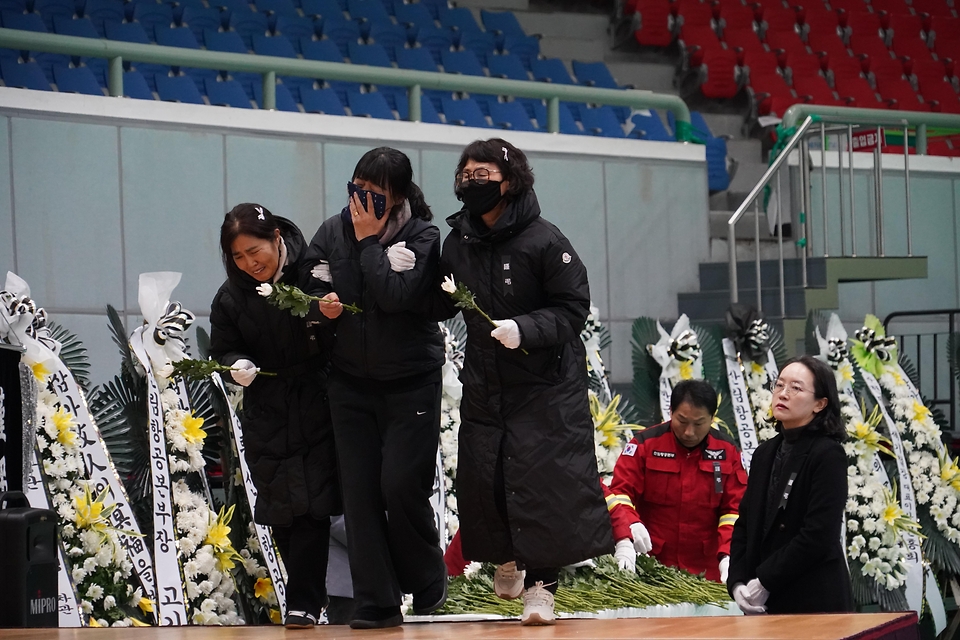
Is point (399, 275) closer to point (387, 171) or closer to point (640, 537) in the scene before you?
point (387, 171)

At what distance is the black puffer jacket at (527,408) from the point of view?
358cm

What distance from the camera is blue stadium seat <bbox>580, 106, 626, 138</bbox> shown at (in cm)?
902

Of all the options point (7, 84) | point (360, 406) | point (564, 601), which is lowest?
point (564, 601)

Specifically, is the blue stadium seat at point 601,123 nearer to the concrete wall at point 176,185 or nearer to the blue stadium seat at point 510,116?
the blue stadium seat at point 510,116

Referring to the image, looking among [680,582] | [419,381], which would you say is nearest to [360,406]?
[419,381]

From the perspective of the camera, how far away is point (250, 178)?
22.6ft

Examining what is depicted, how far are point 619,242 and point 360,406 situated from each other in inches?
181

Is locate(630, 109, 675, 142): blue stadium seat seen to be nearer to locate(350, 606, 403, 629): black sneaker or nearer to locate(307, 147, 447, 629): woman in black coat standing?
locate(307, 147, 447, 629): woman in black coat standing

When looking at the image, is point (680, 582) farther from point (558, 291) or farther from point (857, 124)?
point (857, 124)

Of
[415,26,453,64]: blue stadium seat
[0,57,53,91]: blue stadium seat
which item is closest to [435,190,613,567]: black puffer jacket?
[0,57,53,91]: blue stadium seat

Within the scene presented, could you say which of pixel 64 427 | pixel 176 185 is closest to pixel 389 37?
pixel 176 185

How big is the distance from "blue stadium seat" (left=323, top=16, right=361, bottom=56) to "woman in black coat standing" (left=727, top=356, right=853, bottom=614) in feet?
18.8

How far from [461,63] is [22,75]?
12.3 feet

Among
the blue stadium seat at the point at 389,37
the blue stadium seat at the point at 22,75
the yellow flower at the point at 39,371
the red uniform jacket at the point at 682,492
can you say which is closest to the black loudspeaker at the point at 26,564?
the yellow flower at the point at 39,371
